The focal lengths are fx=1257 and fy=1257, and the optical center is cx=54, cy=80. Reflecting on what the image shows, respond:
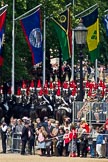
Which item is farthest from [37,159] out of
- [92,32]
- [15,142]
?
[92,32]

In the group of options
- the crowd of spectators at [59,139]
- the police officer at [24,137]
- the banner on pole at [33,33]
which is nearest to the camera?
the crowd of spectators at [59,139]

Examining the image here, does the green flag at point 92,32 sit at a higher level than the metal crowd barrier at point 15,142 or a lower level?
higher

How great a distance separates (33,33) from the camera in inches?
2490

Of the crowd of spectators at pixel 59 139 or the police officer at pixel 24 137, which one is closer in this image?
the crowd of spectators at pixel 59 139

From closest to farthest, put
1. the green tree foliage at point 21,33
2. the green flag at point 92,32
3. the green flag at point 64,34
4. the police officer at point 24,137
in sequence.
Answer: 1. the police officer at point 24,137
2. the green flag at point 92,32
3. the green flag at point 64,34
4. the green tree foliage at point 21,33

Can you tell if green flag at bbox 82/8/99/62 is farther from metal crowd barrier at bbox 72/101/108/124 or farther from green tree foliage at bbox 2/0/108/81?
metal crowd barrier at bbox 72/101/108/124

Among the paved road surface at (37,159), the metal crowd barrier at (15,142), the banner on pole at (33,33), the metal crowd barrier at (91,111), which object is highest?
the banner on pole at (33,33)

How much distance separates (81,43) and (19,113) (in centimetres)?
1190

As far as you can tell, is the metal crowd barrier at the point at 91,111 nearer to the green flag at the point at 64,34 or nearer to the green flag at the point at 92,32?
the green flag at the point at 92,32

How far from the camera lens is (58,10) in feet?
233

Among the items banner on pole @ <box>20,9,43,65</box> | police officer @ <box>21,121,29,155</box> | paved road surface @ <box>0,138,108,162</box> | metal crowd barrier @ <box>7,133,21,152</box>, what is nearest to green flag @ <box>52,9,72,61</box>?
banner on pole @ <box>20,9,43,65</box>

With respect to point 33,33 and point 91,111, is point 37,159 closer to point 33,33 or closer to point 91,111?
point 91,111

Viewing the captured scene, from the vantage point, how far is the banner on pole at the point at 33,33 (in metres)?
63.0

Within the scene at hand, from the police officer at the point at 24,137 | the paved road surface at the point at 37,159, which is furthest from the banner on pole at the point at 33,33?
the paved road surface at the point at 37,159
